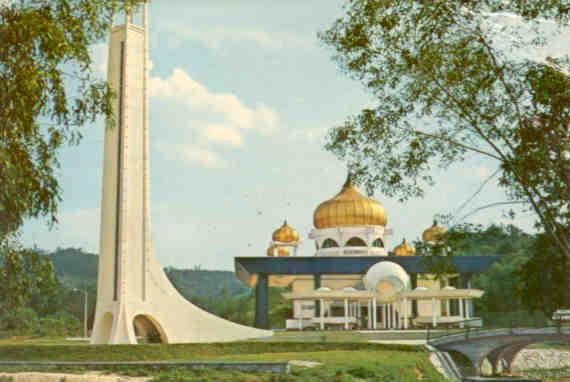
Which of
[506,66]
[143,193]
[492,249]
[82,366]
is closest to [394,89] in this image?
[506,66]

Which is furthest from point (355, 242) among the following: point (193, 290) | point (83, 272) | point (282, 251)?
point (193, 290)

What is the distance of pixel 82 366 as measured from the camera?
13.5 meters

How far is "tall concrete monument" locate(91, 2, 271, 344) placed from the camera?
2622 cm

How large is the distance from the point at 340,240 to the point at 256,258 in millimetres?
5345

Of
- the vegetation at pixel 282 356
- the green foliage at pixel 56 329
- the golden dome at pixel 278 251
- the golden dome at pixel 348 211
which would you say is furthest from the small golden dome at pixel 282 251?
the vegetation at pixel 282 356

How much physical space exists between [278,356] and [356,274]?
23316 millimetres

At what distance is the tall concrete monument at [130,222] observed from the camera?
86.0ft

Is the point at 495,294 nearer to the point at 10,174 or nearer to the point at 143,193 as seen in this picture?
the point at 143,193

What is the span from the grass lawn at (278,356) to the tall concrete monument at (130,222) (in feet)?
16.6

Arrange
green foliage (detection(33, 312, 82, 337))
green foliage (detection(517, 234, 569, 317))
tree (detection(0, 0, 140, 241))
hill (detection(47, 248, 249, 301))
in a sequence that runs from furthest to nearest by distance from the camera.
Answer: hill (detection(47, 248, 249, 301)), green foliage (detection(33, 312, 82, 337)), green foliage (detection(517, 234, 569, 317)), tree (detection(0, 0, 140, 241))

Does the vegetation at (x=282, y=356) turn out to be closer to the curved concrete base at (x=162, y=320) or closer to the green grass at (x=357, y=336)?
the curved concrete base at (x=162, y=320)

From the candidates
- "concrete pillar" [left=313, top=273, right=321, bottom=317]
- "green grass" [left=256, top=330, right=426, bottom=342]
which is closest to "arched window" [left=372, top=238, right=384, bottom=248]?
"concrete pillar" [left=313, top=273, right=321, bottom=317]

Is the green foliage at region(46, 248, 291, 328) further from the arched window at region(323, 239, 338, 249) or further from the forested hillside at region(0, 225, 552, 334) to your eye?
the arched window at region(323, 239, 338, 249)

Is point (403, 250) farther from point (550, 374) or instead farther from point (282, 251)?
point (550, 374)
